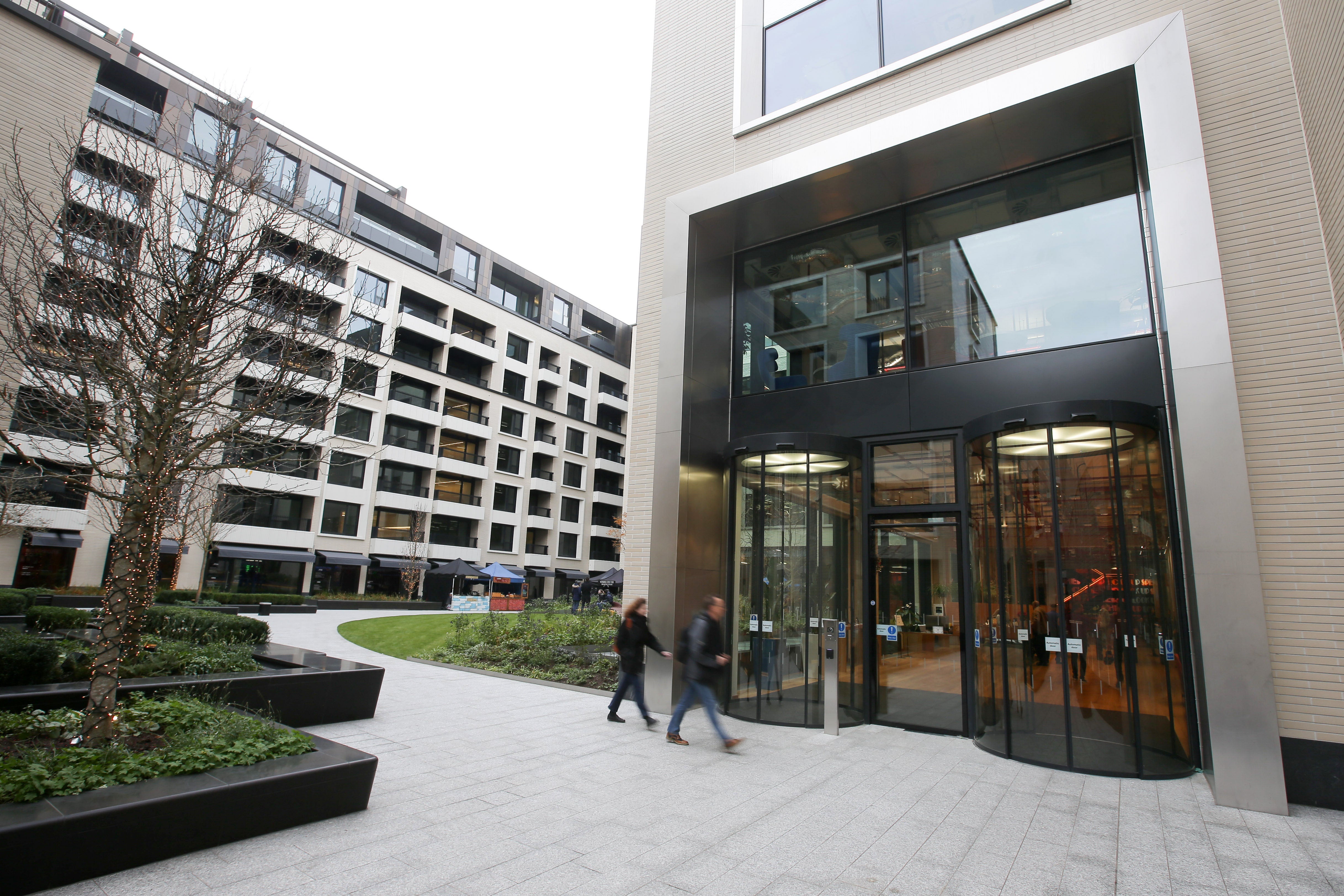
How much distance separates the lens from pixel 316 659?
9516 mm

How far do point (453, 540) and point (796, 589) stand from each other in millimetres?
43100

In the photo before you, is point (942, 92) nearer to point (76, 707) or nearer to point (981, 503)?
point (981, 503)

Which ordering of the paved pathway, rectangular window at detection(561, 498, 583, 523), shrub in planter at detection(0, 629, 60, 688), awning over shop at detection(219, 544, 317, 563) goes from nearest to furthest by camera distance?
1. the paved pathway
2. shrub in planter at detection(0, 629, 60, 688)
3. awning over shop at detection(219, 544, 317, 563)
4. rectangular window at detection(561, 498, 583, 523)

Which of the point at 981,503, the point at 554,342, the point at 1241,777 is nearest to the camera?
the point at 1241,777

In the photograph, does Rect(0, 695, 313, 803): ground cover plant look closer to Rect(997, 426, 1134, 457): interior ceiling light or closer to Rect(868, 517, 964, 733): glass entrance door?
Rect(868, 517, 964, 733): glass entrance door

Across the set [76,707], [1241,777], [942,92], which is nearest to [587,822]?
[76,707]

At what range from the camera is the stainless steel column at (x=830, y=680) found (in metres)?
9.16

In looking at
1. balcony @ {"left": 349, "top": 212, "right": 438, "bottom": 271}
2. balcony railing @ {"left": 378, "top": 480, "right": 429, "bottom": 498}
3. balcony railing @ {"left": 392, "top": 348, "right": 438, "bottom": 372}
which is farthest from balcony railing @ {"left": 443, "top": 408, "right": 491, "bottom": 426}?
balcony @ {"left": 349, "top": 212, "right": 438, "bottom": 271}

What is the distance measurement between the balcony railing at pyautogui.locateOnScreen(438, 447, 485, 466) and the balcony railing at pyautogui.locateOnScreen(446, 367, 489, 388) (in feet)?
16.8

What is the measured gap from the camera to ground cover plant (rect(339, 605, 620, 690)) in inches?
531

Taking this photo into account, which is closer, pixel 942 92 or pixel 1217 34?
pixel 1217 34

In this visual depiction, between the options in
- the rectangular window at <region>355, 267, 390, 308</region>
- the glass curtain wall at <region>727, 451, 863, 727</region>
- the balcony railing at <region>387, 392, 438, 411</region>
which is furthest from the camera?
the balcony railing at <region>387, 392, 438, 411</region>

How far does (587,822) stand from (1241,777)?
6242mm

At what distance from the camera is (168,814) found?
4.36 m
